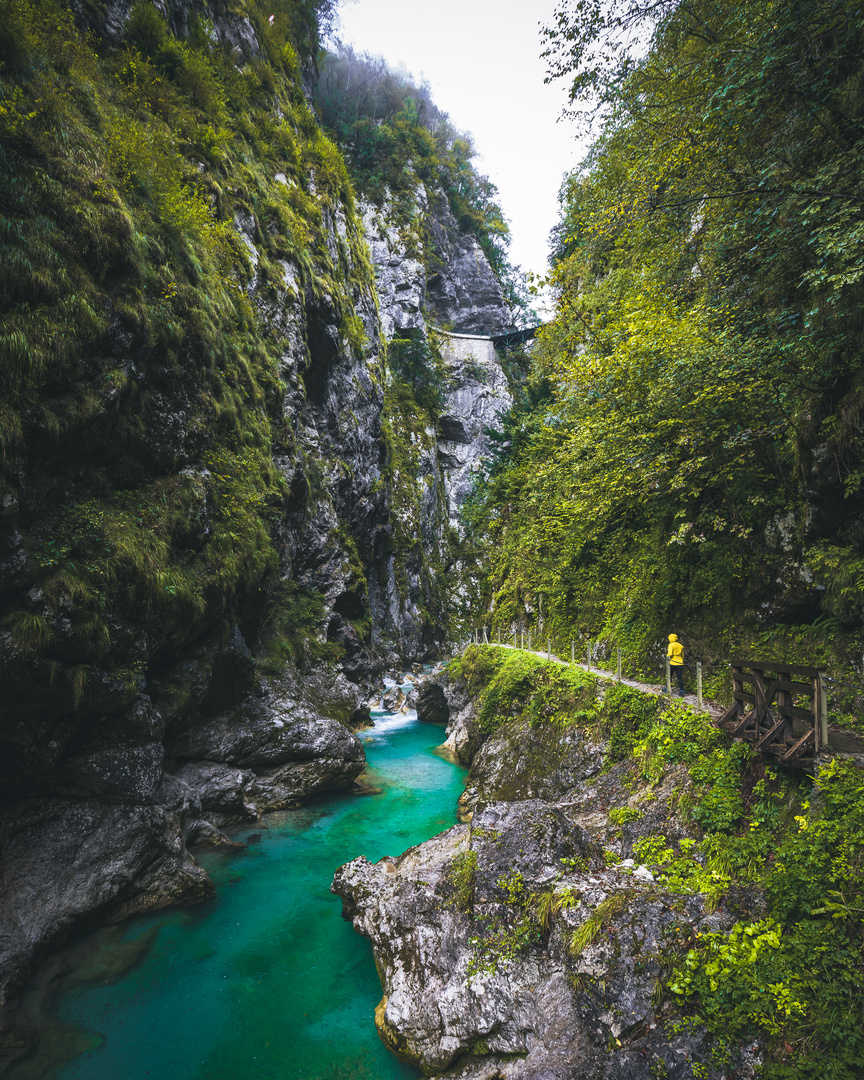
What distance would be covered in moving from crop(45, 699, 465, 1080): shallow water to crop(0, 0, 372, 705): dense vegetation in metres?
4.37

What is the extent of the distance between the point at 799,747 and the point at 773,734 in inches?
17.5

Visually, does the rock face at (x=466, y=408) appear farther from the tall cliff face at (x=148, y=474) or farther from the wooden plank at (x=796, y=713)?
the wooden plank at (x=796, y=713)

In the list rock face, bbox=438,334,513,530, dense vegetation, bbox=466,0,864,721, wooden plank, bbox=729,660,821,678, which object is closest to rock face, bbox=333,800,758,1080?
wooden plank, bbox=729,660,821,678

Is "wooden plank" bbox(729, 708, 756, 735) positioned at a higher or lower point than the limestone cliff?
higher

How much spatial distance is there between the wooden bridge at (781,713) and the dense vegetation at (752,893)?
28 centimetres

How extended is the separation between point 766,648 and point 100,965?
37.8 ft

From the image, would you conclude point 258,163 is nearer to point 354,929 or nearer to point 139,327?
point 139,327

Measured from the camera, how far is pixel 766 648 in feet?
25.8

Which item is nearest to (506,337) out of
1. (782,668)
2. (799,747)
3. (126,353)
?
(126,353)

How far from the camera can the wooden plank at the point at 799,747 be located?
5.26 meters

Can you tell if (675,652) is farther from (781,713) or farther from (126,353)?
(126,353)

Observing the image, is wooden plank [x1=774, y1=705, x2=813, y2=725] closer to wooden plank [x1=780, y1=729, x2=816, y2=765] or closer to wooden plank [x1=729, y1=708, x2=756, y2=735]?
wooden plank [x1=780, y1=729, x2=816, y2=765]

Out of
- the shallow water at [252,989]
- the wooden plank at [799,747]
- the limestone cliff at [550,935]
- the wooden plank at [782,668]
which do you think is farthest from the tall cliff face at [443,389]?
the wooden plank at [799,747]

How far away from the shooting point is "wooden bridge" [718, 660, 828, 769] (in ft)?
17.4
